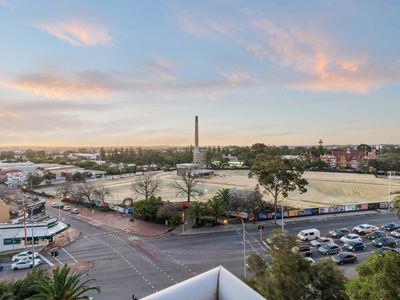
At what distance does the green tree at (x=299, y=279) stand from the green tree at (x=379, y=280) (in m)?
2.01

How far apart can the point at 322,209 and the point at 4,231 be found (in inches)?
1630

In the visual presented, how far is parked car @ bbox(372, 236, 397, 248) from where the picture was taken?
31703 millimetres

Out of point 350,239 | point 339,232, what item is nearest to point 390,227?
point 339,232

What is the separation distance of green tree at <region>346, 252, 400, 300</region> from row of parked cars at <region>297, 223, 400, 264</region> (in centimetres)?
1307

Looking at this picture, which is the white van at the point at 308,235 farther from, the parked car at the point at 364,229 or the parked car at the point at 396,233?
the parked car at the point at 396,233

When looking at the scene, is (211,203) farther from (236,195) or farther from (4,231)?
(4,231)

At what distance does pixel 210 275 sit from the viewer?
5.70m

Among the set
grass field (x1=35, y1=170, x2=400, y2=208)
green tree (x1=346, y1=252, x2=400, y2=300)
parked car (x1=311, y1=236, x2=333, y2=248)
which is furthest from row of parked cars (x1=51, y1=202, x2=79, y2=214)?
green tree (x1=346, y1=252, x2=400, y2=300)

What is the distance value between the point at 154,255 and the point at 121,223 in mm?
15172

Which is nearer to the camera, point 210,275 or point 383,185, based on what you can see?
point 210,275

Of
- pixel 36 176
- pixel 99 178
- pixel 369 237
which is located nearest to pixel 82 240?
pixel 369 237

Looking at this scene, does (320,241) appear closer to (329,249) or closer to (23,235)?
(329,249)

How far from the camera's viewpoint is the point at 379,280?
13.7m

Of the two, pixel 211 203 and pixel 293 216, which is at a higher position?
pixel 211 203
